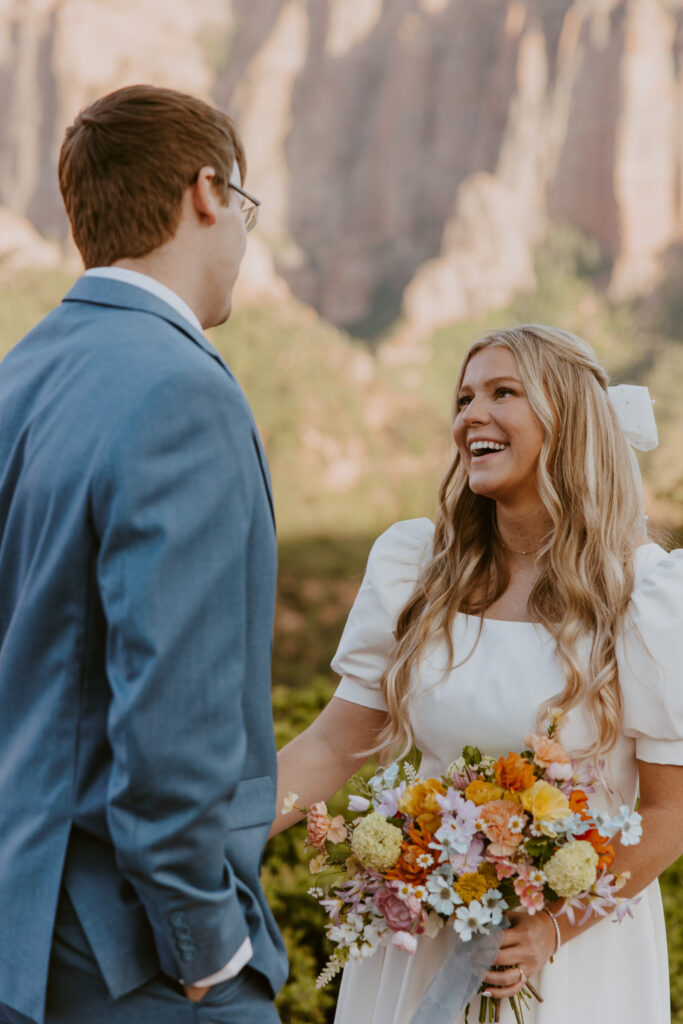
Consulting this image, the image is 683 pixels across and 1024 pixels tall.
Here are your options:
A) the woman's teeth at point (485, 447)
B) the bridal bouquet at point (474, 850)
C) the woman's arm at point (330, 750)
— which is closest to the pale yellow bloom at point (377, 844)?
the bridal bouquet at point (474, 850)

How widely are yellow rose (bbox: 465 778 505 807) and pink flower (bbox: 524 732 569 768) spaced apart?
98 mm

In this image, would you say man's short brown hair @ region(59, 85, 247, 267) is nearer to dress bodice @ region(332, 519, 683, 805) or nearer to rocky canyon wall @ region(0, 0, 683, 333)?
dress bodice @ region(332, 519, 683, 805)

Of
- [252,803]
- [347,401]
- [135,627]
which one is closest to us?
[135,627]

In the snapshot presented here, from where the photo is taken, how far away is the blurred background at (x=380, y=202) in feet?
87.8

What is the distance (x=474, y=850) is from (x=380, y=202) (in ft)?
136

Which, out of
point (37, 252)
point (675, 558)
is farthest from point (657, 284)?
point (675, 558)

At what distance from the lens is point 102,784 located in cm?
155

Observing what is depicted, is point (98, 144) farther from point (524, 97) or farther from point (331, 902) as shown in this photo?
point (524, 97)

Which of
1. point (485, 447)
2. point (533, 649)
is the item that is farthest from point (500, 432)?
point (533, 649)

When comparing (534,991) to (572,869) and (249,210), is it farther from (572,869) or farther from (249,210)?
(249,210)

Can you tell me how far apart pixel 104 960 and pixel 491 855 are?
812 mm

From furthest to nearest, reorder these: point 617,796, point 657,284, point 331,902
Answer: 1. point 657,284
2. point 617,796
3. point 331,902

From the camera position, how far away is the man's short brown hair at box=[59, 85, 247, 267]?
1.70m

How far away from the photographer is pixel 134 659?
145cm
